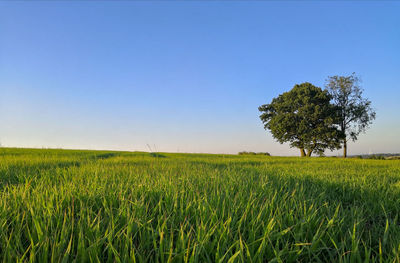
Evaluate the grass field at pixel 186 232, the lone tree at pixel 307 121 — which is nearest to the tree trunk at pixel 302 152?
the lone tree at pixel 307 121

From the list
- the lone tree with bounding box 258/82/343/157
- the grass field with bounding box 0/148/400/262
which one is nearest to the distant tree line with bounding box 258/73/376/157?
the lone tree with bounding box 258/82/343/157

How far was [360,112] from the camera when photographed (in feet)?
96.0

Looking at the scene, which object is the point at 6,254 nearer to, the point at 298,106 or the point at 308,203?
the point at 308,203

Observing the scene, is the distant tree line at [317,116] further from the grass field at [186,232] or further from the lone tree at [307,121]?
the grass field at [186,232]

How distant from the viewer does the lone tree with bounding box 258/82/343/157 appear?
27.3m

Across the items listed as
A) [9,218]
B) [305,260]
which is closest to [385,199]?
[305,260]

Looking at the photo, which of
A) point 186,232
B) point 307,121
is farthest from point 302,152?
point 186,232

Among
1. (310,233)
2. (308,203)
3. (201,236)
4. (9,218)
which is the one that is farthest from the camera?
(308,203)

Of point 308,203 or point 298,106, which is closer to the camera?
point 308,203

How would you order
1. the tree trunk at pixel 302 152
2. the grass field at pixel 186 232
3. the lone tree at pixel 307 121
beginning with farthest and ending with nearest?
1. the tree trunk at pixel 302 152
2. the lone tree at pixel 307 121
3. the grass field at pixel 186 232

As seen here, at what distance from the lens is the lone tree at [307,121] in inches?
1074

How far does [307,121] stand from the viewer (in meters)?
28.1

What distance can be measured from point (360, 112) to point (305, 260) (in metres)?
36.2

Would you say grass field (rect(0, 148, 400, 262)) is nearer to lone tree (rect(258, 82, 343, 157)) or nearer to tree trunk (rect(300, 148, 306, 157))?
lone tree (rect(258, 82, 343, 157))
